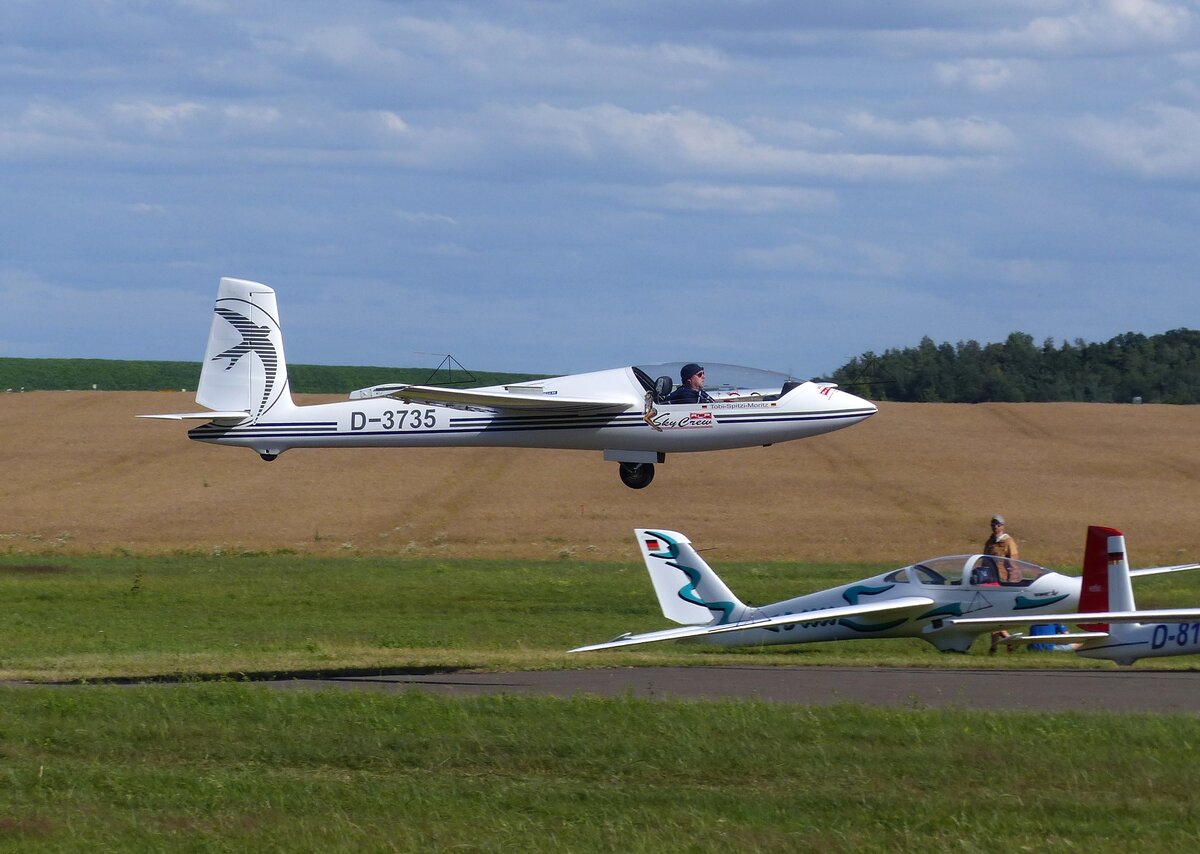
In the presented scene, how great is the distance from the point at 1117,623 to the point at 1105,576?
558 millimetres

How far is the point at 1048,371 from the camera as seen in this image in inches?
3383

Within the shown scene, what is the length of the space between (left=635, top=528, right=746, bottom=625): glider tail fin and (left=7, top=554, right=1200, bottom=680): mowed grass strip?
66cm

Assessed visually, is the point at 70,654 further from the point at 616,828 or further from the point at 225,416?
the point at 616,828

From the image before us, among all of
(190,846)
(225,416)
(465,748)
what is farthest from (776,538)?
(190,846)

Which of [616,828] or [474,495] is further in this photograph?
[474,495]

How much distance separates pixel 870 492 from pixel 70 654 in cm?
3078

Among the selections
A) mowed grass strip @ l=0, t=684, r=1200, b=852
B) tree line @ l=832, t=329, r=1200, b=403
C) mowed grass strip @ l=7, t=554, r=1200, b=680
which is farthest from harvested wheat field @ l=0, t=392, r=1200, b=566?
mowed grass strip @ l=0, t=684, r=1200, b=852

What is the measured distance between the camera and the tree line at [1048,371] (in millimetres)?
78062

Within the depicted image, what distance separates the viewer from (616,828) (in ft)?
34.4

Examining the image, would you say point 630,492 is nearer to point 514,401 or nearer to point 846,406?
point 514,401

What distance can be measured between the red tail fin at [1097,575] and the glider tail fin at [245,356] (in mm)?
11087

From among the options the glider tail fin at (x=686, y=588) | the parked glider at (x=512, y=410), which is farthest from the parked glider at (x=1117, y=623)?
the glider tail fin at (x=686, y=588)

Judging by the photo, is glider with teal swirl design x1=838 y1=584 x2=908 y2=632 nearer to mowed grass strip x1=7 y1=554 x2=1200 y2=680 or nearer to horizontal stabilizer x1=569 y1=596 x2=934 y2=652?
horizontal stabilizer x1=569 y1=596 x2=934 y2=652

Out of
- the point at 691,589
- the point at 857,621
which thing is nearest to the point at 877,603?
the point at 857,621
